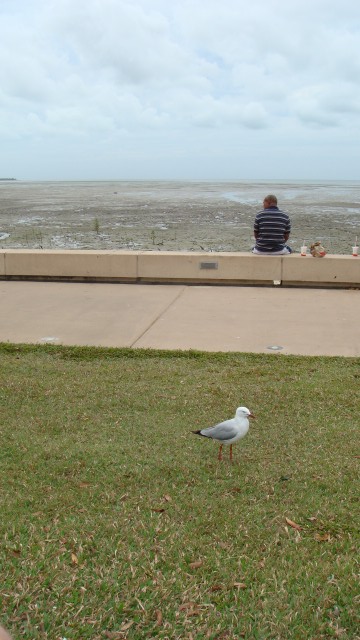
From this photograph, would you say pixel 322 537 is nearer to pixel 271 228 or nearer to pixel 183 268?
pixel 183 268

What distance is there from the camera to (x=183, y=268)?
11.1 metres

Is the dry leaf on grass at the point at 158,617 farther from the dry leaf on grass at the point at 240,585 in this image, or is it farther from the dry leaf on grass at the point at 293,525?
the dry leaf on grass at the point at 293,525

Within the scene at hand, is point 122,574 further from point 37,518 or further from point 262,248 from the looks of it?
point 262,248

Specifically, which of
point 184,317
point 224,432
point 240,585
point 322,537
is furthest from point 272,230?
point 240,585

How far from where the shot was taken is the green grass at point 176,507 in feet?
9.99

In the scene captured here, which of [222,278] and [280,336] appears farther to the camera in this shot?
[222,278]

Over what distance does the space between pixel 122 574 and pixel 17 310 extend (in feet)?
20.7

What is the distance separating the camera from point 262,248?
11.3 metres

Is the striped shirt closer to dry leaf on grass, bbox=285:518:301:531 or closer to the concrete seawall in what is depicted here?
the concrete seawall

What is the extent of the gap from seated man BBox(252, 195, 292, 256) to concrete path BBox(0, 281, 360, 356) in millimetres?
875

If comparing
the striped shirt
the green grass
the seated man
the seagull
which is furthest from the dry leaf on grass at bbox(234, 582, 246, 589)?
the striped shirt

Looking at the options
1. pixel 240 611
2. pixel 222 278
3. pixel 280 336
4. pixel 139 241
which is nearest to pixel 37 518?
pixel 240 611

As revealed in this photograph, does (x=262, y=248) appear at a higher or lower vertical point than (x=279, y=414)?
higher

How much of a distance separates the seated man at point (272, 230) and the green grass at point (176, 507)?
5140 mm
